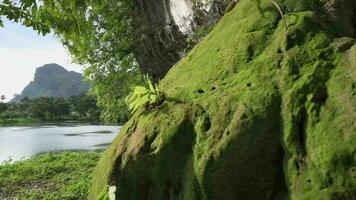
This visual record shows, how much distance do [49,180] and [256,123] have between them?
43.0ft

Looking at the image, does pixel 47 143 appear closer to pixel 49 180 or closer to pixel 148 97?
pixel 49 180

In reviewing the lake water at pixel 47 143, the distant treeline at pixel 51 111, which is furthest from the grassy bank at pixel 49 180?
the distant treeline at pixel 51 111

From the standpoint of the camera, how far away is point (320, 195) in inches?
143

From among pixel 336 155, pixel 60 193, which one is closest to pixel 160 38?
pixel 60 193

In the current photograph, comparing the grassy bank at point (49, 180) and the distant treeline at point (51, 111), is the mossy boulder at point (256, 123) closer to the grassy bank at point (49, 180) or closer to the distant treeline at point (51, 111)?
the grassy bank at point (49, 180)

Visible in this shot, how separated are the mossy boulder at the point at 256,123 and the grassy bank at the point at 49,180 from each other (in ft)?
25.3

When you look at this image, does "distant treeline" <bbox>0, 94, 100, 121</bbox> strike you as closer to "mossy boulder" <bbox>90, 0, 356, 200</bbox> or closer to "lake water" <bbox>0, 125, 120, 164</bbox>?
"lake water" <bbox>0, 125, 120, 164</bbox>

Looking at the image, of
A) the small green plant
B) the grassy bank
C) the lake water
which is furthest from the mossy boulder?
the lake water

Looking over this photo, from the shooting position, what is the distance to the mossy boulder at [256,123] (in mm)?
3811

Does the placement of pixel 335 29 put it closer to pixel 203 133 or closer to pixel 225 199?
pixel 203 133

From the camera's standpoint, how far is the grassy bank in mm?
12750

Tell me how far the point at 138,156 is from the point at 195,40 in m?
5.35

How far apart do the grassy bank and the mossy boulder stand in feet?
25.3

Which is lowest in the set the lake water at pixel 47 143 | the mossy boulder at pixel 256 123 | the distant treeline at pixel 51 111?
the lake water at pixel 47 143
